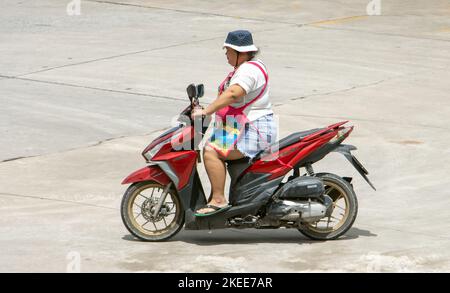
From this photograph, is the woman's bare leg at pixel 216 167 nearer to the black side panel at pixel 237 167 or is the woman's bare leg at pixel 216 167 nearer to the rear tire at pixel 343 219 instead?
the black side panel at pixel 237 167

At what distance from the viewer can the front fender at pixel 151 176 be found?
31.5 ft

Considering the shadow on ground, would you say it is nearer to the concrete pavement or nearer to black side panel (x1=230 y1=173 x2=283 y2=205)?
the concrete pavement

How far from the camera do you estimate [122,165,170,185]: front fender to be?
9.59 metres

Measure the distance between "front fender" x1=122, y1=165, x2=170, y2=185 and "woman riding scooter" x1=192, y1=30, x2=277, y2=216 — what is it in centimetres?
36

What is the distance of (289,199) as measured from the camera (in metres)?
9.62

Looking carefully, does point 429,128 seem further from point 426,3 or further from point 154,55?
point 426,3

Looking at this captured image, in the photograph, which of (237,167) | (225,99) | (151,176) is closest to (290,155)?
(237,167)

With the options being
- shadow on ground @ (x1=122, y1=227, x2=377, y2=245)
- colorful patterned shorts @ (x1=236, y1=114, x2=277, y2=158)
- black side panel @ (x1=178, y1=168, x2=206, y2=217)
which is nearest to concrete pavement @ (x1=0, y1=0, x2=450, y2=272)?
shadow on ground @ (x1=122, y1=227, x2=377, y2=245)

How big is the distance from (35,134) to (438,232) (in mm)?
5492

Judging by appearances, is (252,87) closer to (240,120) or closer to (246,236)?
(240,120)

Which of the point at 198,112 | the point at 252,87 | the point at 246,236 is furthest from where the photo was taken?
the point at 246,236

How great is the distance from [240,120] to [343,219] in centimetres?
116

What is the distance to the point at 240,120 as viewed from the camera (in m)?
9.61
